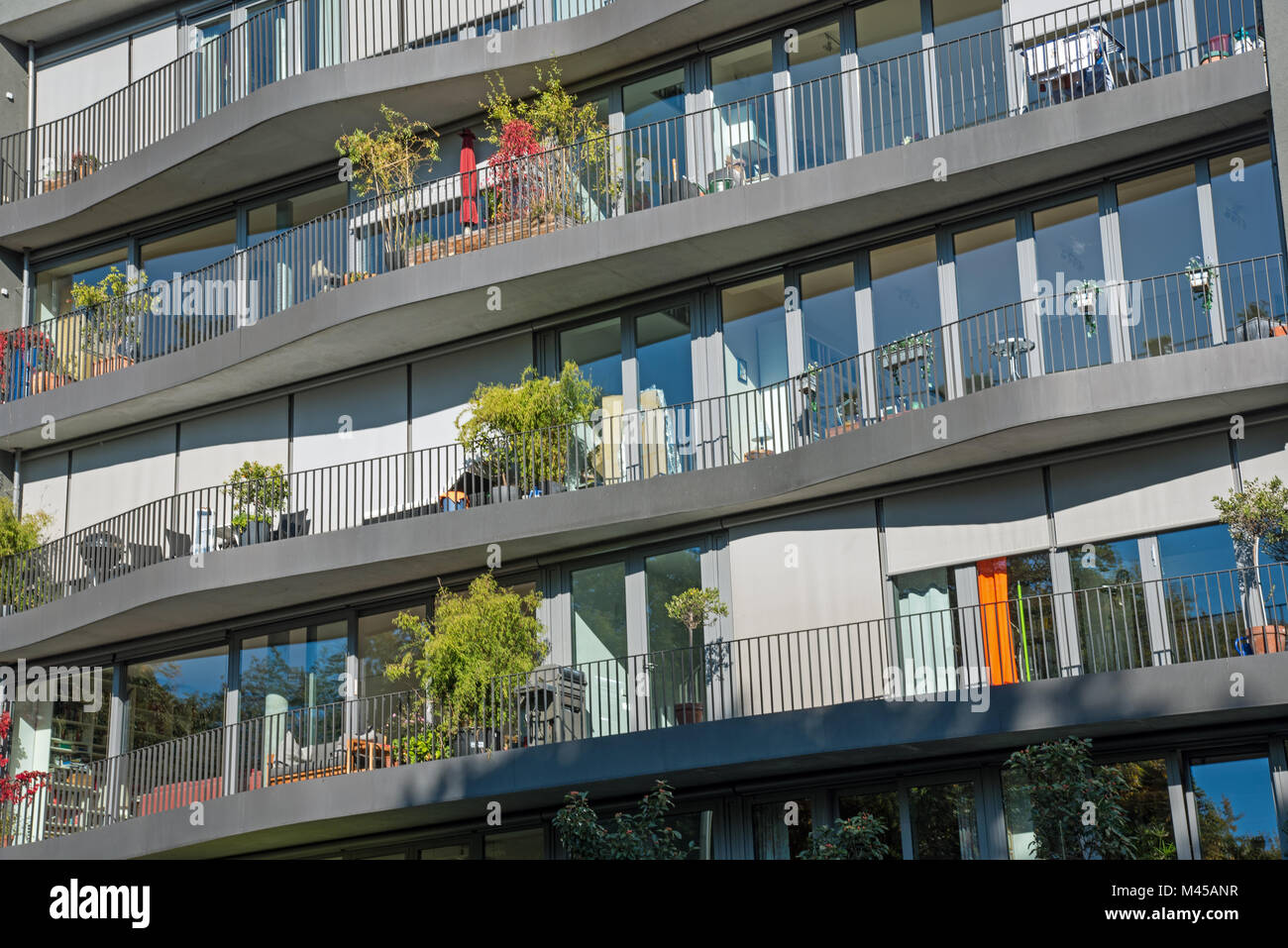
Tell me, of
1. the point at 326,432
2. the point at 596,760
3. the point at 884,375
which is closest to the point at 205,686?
the point at 326,432

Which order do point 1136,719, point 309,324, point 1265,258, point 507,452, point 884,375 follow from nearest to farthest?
point 1136,719 → point 1265,258 → point 884,375 → point 507,452 → point 309,324

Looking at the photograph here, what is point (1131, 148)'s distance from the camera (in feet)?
64.4

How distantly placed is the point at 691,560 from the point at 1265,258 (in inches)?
323

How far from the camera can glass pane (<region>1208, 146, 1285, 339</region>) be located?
18.7 metres

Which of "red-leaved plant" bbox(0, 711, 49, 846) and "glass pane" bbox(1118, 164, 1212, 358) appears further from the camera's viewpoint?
"red-leaved plant" bbox(0, 711, 49, 846)

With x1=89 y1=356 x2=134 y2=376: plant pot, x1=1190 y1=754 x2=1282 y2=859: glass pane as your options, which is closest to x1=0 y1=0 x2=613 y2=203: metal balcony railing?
x1=89 y1=356 x2=134 y2=376: plant pot

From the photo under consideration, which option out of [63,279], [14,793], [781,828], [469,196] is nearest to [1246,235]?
[781,828]

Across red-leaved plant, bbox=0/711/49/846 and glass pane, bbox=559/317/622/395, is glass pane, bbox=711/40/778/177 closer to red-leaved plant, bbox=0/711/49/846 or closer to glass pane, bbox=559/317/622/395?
glass pane, bbox=559/317/622/395

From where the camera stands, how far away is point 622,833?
735 inches

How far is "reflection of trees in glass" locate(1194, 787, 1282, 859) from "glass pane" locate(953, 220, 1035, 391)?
5.64 meters

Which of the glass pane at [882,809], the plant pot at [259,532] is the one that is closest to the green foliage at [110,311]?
the plant pot at [259,532]

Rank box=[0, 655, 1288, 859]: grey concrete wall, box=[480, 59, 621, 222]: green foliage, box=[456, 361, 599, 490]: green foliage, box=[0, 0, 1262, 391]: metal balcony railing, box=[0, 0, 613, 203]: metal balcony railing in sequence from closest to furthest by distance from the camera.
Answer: box=[0, 655, 1288, 859]: grey concrete wall, box=[0, 0, 1262, 391]: metal balcony railing, box=[456, 361, 599, 490]: green foliage, box=[480, 59, 621, 222]: green foliage, box=[0, 0, 613, 203]: metal balcony railing

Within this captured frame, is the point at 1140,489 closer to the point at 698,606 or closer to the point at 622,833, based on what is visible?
the point at 698,606
